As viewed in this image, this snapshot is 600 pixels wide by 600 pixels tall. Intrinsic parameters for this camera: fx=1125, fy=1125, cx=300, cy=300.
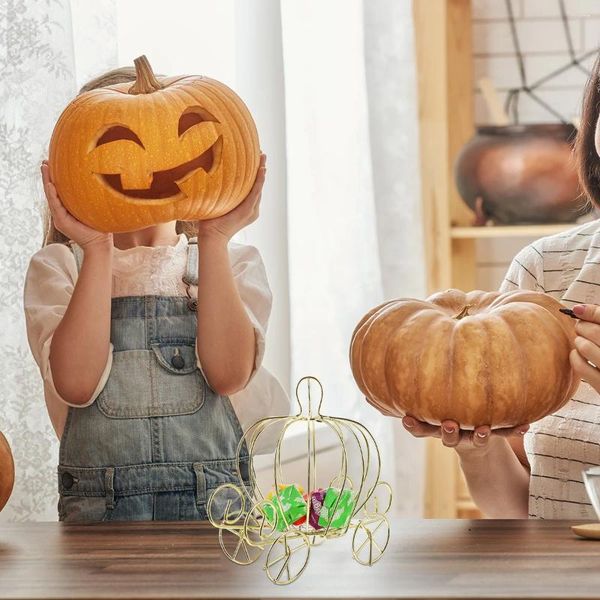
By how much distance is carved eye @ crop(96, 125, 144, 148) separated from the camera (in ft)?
4.08

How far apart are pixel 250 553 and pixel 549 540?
10.9 inches

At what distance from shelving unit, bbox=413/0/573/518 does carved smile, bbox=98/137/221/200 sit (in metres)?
1.87

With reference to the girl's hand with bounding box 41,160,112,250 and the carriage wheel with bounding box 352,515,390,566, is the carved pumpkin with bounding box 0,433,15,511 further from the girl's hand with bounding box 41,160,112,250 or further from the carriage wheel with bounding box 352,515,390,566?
the carriage wheel with bounding box 352,515,390,566

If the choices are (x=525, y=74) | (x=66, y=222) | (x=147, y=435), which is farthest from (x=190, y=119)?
(x=525, y=74)

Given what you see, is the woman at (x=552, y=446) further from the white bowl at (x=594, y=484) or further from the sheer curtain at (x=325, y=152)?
the sheer curtain at (x=325, y=152)

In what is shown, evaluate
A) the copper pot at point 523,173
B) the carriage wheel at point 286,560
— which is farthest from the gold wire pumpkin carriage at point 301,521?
the copper pot at point 523,173

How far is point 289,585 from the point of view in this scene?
88 cm

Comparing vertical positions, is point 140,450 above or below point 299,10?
below

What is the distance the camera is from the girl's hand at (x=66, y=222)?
128 cm

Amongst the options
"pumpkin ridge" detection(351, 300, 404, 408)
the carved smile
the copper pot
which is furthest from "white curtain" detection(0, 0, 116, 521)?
the copper pot

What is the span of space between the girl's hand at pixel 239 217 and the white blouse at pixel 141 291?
150mm

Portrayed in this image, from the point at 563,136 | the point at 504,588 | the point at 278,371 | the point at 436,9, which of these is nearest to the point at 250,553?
the point at 504,588

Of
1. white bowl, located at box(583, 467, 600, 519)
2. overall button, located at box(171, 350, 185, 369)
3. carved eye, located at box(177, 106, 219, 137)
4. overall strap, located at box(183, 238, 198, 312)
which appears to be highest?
carved eye, located at box(177, 106, 219, 137)

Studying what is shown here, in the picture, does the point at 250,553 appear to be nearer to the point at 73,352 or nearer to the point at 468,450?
the point at 73,352
